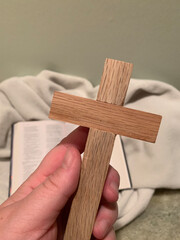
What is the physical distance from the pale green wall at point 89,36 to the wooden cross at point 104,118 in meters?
0.31

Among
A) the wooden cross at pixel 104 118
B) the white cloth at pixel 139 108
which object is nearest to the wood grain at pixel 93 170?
the wooden cross at pixel 104 118

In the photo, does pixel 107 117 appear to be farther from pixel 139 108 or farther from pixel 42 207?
pixel 139 108

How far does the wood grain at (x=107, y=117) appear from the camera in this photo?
37 cm

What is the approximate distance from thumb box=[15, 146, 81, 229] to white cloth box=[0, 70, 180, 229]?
0.31 metres

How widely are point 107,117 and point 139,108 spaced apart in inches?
15.9

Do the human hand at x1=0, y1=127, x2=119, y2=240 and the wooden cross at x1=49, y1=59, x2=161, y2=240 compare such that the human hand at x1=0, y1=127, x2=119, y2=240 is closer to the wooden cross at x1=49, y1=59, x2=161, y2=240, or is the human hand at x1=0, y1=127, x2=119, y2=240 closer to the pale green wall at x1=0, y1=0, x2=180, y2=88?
the wooden cross at x1=49, y1=59, x2=161, y2=240

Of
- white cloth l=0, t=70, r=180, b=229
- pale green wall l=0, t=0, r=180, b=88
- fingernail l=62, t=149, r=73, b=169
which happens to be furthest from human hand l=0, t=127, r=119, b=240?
pale green wall l=0, t=0, r=180, b=88

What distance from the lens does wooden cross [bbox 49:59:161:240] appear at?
37cm

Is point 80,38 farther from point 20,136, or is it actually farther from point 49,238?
point 49,238

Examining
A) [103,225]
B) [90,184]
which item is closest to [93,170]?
[90,184]

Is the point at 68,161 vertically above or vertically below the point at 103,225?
above

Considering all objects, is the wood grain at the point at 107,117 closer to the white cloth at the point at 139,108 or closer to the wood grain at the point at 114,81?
the wood grain at the point at 114,81

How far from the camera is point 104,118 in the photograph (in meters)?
0.37

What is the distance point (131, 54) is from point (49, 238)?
0.54 m
